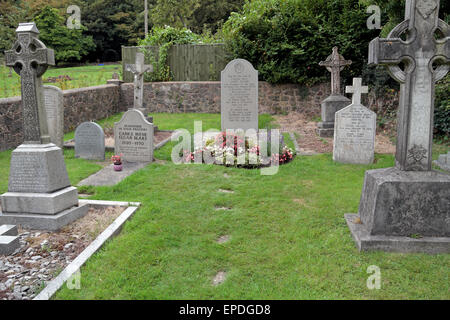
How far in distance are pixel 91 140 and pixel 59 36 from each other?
27541 mm

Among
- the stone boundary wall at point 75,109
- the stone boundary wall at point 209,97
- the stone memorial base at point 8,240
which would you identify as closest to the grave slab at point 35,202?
the stone memorial base at point 8,240

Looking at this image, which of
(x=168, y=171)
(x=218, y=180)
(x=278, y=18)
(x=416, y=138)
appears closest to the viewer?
(x=416, y=138)

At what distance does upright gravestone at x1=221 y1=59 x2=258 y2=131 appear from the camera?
9773 mm

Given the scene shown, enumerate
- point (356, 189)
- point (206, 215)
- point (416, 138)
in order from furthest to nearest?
point (356, 189)
point (206, 215)
point (416, 138)

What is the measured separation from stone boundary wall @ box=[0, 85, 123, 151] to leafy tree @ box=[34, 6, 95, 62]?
18.6 meters

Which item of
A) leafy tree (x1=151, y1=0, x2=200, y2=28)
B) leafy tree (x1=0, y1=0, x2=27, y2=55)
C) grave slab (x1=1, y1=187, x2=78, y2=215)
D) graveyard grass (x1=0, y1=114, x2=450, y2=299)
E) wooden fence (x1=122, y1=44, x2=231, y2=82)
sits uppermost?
leafy tree (x1=151, y1=0, x2=200, y2=28)

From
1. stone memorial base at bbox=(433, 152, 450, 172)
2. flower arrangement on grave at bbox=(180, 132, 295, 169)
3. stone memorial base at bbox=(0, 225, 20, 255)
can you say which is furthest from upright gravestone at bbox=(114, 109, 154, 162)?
stone memorial base at bbox=(433, 152, 450, 172)

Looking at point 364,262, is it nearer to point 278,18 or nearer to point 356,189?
point 356,189

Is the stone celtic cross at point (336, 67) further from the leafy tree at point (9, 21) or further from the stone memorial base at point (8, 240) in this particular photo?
the leafy tree at point (9, 21)

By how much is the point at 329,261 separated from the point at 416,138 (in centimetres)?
173

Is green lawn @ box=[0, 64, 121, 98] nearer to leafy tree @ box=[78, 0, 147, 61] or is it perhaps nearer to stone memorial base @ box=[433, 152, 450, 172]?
stone memorial base @ box=[433, 152, 450, 172]

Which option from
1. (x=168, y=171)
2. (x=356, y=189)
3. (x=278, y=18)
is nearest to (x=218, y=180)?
(x=168, y=171)
